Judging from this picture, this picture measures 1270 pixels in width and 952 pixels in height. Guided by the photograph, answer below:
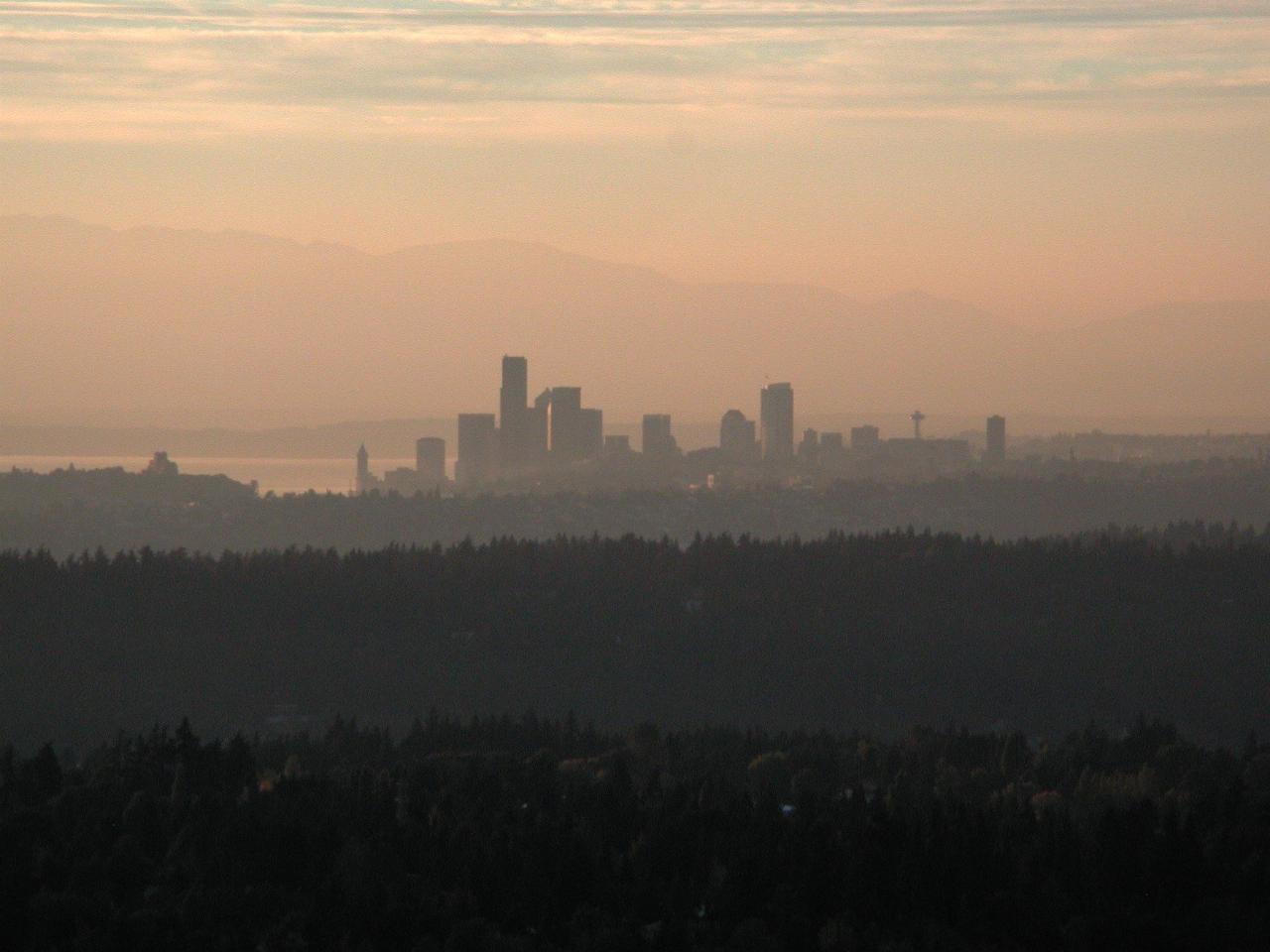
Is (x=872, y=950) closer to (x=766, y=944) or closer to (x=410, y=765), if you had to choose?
(x=766, y=944)

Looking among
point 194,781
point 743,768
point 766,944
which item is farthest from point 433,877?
point 743,768

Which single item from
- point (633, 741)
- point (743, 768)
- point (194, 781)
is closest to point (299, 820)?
point (194, 781)

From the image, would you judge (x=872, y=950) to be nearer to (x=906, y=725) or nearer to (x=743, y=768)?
(x=743, y=768)

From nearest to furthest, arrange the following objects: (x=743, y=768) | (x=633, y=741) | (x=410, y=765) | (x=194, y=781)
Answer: (x=194, y=781), (x=410, y=765), (x=743, y=768), (x=633, y=741)

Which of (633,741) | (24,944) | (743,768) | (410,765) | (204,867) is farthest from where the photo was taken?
(633,741)

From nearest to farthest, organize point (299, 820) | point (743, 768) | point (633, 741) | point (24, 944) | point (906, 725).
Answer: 1. point (24, 944)
2. point (299, 820)
3. point (743, 768)
4. point (633, 741)
5. point (906, 725)

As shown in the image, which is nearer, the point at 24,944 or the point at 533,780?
the point at 24,944
